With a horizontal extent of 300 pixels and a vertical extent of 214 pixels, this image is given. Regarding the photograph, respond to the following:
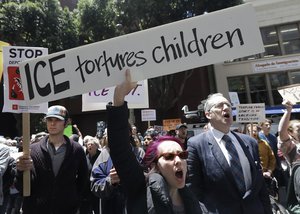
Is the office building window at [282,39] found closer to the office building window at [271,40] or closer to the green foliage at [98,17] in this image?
the office building window at [271,40]

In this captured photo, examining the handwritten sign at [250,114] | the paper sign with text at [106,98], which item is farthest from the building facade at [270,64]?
the paper sign with text at [106,98]

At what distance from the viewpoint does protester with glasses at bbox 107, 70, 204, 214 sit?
1.85 meters

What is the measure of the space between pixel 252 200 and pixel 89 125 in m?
22.6

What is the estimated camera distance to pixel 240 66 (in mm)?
20531

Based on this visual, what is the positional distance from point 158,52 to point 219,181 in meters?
1.08

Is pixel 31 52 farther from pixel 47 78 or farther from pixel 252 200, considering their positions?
pixel 252 200

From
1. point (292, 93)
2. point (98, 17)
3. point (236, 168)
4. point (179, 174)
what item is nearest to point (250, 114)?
point (292, 93)

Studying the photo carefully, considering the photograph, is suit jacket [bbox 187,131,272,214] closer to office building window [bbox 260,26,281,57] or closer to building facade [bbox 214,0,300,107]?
building facade [bbox 214,0,300,107]

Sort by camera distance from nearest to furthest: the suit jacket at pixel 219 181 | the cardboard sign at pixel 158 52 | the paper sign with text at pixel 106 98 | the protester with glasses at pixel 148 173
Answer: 1. the protester with glasses at pixel 148 173
2. the cardboard sign at pixel 158 52
3. the suit jacket at pixel 219 181
4. the paper sign with text at pixel 106 98

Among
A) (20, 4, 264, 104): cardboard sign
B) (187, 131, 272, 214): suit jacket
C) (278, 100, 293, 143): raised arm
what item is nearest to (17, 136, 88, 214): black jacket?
(20, 4, 264, 104): cardboard sign

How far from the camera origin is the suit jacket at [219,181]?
2.45m

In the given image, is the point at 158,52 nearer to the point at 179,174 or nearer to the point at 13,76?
the point at 179,174

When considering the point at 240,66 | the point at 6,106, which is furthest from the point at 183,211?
the point at 240,66

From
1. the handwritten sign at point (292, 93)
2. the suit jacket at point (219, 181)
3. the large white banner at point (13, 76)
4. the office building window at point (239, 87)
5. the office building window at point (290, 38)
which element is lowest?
the suit jacket at point (219, 181)
